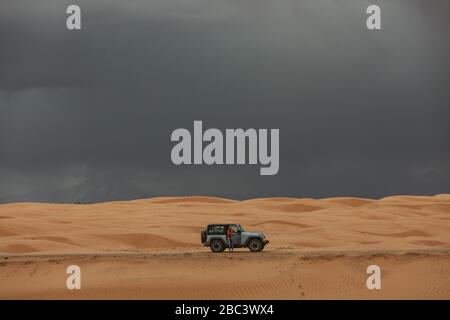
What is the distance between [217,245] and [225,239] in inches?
17.7

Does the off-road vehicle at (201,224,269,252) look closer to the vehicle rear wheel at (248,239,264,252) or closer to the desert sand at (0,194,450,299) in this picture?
the vehicle rear wheel at (248,239,264,252)

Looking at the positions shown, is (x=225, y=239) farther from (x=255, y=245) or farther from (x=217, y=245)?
(x=255, y=245)

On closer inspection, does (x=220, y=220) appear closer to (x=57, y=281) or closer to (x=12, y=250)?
(x=12, y=250)

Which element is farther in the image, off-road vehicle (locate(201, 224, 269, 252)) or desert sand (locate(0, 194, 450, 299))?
off-road vehicle (locate(201, 224, 269, 252))

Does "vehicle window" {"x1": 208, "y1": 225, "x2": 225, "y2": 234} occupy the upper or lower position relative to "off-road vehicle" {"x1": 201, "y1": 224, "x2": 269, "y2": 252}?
upper

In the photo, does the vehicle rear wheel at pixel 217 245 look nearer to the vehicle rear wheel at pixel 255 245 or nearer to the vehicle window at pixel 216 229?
the vehicle window at pixel 216 229

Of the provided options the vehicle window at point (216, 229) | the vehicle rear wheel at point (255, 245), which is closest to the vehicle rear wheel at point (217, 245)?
the vehicle window at point (216, 229)

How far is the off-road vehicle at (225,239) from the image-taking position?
33906mm

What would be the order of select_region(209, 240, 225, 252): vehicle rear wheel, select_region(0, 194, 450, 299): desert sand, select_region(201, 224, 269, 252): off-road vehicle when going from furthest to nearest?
1. select_region(209, 240, 225, 252): vehicle rear wheel
2. select_region(201, 224, 269, 252): off-road vehicle
3. select_region(0, 194, 450, 299): desert sand

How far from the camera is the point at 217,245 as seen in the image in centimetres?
3412

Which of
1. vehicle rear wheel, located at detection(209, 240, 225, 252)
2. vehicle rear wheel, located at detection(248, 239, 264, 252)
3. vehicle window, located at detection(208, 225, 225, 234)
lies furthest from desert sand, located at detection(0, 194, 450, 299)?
vehicle window, located at detection(208, 225, 225, 234)

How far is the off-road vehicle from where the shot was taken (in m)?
33.9
